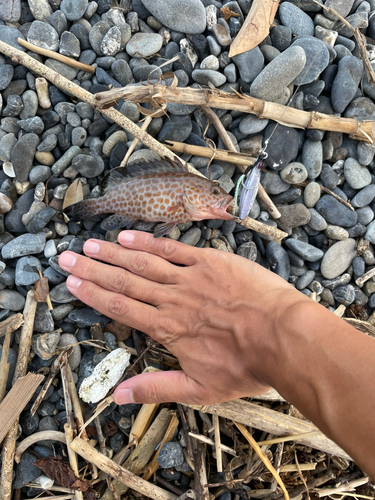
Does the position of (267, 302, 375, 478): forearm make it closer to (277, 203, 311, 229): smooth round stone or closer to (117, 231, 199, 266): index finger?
(117, 231, 199, 266): index finger

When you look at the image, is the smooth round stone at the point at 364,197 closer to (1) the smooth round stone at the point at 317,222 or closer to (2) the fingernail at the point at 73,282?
(1) the smooth round stone at the point at 317,222

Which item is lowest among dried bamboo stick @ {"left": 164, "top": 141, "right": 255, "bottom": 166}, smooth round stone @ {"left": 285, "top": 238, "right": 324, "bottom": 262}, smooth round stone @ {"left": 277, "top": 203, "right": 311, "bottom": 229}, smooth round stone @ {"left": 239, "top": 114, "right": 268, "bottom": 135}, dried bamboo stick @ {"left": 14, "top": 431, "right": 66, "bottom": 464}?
dried bamboo stick @ {"left": 14, "top": 431, "right": 66, "bottom": 464}

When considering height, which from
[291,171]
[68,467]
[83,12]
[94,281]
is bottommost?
[68,467]

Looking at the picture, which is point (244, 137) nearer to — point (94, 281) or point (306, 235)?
point (306, 235)

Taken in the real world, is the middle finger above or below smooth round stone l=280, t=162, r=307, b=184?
below

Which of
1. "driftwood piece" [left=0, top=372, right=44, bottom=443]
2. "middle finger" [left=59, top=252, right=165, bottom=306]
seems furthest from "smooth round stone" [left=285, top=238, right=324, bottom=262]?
"driftwood piece" [left=0, top=372, right=44, bottom=443]

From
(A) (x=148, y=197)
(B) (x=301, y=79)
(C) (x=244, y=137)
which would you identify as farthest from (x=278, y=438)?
(B) (x=301, y=79)

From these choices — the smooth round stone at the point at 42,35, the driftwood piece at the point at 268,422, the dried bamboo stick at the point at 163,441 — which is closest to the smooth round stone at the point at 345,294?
the driftwood piece at the point at 268,422
